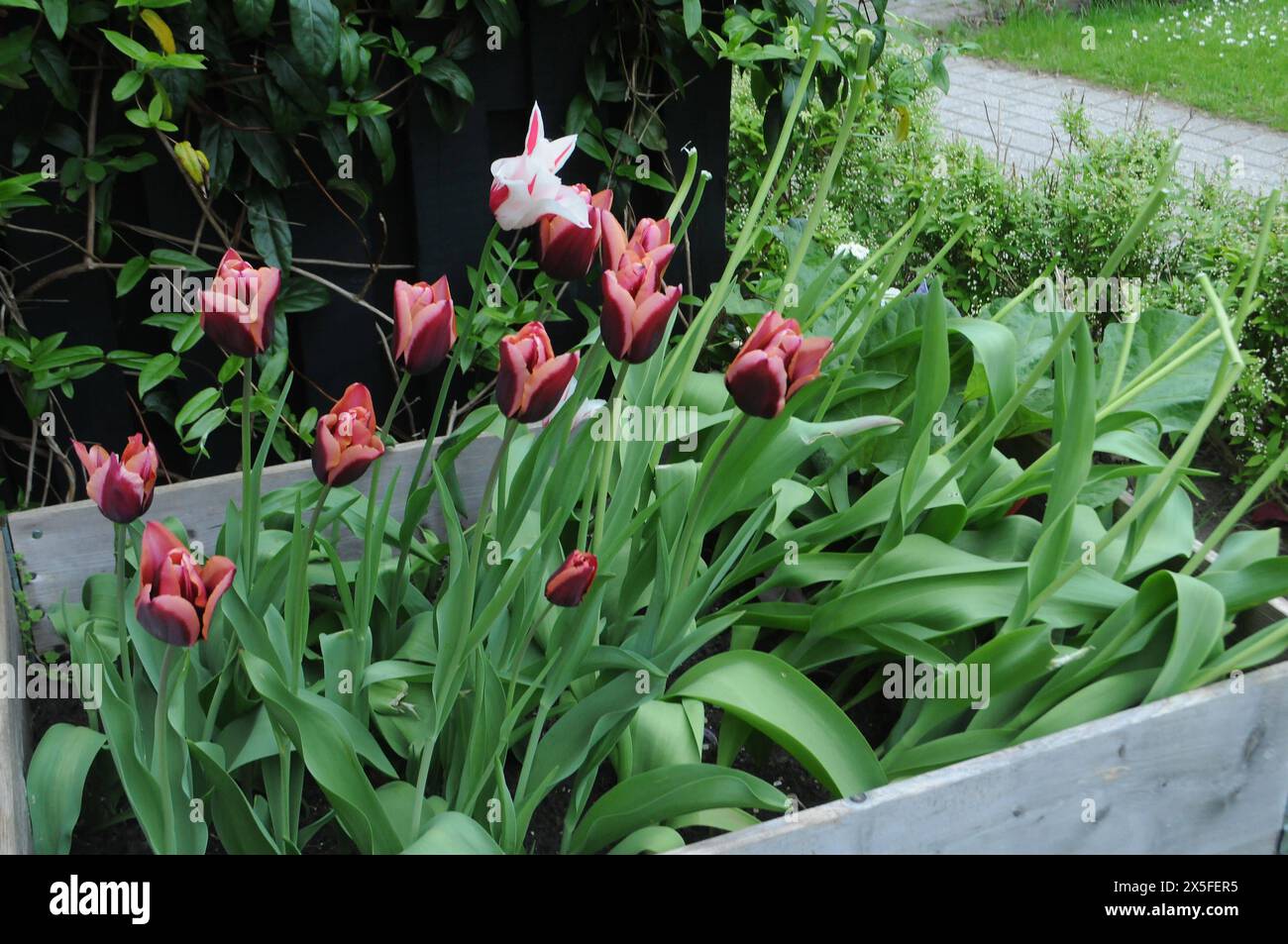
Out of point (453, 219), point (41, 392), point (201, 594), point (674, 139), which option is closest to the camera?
point (201, 594)

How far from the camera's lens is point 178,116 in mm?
2057

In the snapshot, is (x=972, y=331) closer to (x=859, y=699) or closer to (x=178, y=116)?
(x=859, y=699)

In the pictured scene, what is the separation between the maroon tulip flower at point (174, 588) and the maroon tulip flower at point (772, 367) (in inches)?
18.9

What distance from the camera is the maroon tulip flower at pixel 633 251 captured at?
3.81 feet

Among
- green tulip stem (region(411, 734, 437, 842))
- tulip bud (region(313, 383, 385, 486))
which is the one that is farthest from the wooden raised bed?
tulip bud (region(313, 383, 385, 486))

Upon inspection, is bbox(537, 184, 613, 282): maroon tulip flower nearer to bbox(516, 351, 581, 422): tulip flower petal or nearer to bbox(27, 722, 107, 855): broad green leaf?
bbox(516, 351, 581, 422): tulip flower petal

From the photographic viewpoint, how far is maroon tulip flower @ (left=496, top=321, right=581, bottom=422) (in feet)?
3.65

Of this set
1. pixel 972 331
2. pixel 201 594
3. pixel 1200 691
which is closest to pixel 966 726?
pixel 1200 691

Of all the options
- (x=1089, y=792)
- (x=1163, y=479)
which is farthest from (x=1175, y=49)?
(x=1089, y=792)

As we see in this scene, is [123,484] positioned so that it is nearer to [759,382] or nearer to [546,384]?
[546,384]

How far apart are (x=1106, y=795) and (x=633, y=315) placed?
0.82 metres

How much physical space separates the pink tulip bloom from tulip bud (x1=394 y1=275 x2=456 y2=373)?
102mm

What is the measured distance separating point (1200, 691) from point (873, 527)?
1.90 feet

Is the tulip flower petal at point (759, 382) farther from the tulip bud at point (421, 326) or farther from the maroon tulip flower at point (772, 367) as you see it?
the tulip bud at point (421, 326)
